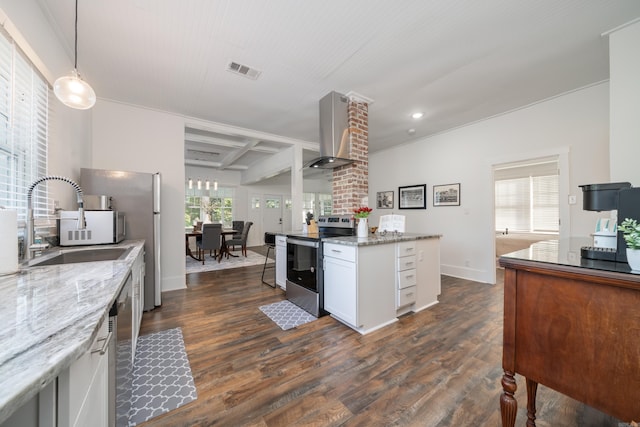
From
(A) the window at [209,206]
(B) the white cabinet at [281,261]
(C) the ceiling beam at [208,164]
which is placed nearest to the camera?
(B) the white cabinet at [281,261]

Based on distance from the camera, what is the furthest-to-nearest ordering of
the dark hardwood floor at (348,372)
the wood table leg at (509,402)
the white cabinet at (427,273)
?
the white cabinet at (427,273)
the dark hardwood floor at (348,372)
the wood table leg at (509,402)

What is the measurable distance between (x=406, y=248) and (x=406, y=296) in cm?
54

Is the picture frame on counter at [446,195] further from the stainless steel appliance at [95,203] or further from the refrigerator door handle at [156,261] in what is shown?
the stainless steel appliance at [95,203]

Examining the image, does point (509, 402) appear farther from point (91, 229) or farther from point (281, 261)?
point (91, 229)

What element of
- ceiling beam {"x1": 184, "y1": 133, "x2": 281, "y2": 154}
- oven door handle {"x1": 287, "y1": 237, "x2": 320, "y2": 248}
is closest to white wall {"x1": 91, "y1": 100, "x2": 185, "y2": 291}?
ceiling beam {"x1": 184, "y1": 133, "x2": 281, "y2": 154}

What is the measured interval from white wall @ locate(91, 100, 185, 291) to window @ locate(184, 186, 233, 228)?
384 centimetres

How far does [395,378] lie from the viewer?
162cm

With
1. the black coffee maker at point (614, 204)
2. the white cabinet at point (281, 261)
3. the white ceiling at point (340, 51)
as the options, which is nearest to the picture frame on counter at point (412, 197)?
the white ceiling at point (340, 51)

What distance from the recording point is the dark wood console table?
855mm

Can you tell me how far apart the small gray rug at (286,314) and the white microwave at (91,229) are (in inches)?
68.1

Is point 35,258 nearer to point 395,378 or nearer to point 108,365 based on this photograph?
point 108,365

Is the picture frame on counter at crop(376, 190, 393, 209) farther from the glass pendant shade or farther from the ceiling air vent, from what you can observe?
the glass pendant shade

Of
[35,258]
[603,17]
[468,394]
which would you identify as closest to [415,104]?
[603,17]

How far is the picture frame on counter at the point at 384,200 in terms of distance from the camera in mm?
5449
